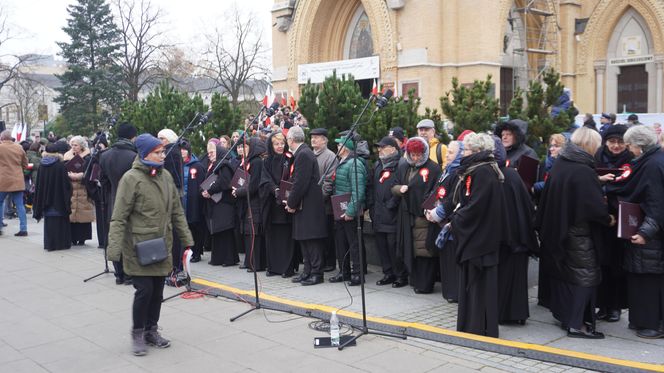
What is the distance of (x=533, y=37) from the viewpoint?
26938 mm

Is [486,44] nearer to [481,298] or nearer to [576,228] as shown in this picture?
Result: [576,228]

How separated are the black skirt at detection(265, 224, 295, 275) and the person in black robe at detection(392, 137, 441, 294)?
1.91 metres

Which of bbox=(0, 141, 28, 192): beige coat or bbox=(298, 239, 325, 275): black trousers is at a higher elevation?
bbox=(0, 141, 28, 192): beige coat

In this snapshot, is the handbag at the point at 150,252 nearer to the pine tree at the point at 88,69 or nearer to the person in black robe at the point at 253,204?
the person in black robe at the point at 253,204

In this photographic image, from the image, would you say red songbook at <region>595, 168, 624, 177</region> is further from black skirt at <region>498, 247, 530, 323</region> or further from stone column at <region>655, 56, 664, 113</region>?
stone column at <region>655, 56, 664, 113</region>

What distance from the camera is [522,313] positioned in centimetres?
688

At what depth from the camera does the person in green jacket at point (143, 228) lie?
6.32m

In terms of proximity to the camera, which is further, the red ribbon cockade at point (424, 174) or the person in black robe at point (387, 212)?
the person in black robe at point (387, 212)

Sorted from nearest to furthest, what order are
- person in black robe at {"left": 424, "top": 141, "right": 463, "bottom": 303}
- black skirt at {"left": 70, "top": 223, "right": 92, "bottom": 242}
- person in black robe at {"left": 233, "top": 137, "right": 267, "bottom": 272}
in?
person in black robe at {"left": 424, "top": 141, "right": 463, "bottom": 303}, person in black robe at {"left": 233, "top": 137, "right": 267, "bottom": 272}, black skirt at {"left": 70, "top": 223, "right": 92, "bottom": 242}

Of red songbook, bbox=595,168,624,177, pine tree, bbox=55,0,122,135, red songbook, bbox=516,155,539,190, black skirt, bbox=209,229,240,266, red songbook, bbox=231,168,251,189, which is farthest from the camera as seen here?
pine tree, bbox=55,0,122,135

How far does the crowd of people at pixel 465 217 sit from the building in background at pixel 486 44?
46.8ft

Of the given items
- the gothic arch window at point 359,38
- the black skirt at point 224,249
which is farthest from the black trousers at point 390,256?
the gothic arch window at point 359,38

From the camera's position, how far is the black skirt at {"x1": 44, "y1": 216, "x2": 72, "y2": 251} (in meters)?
12.4

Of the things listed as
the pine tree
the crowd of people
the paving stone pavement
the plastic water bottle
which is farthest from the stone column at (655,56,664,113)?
the pine tree
